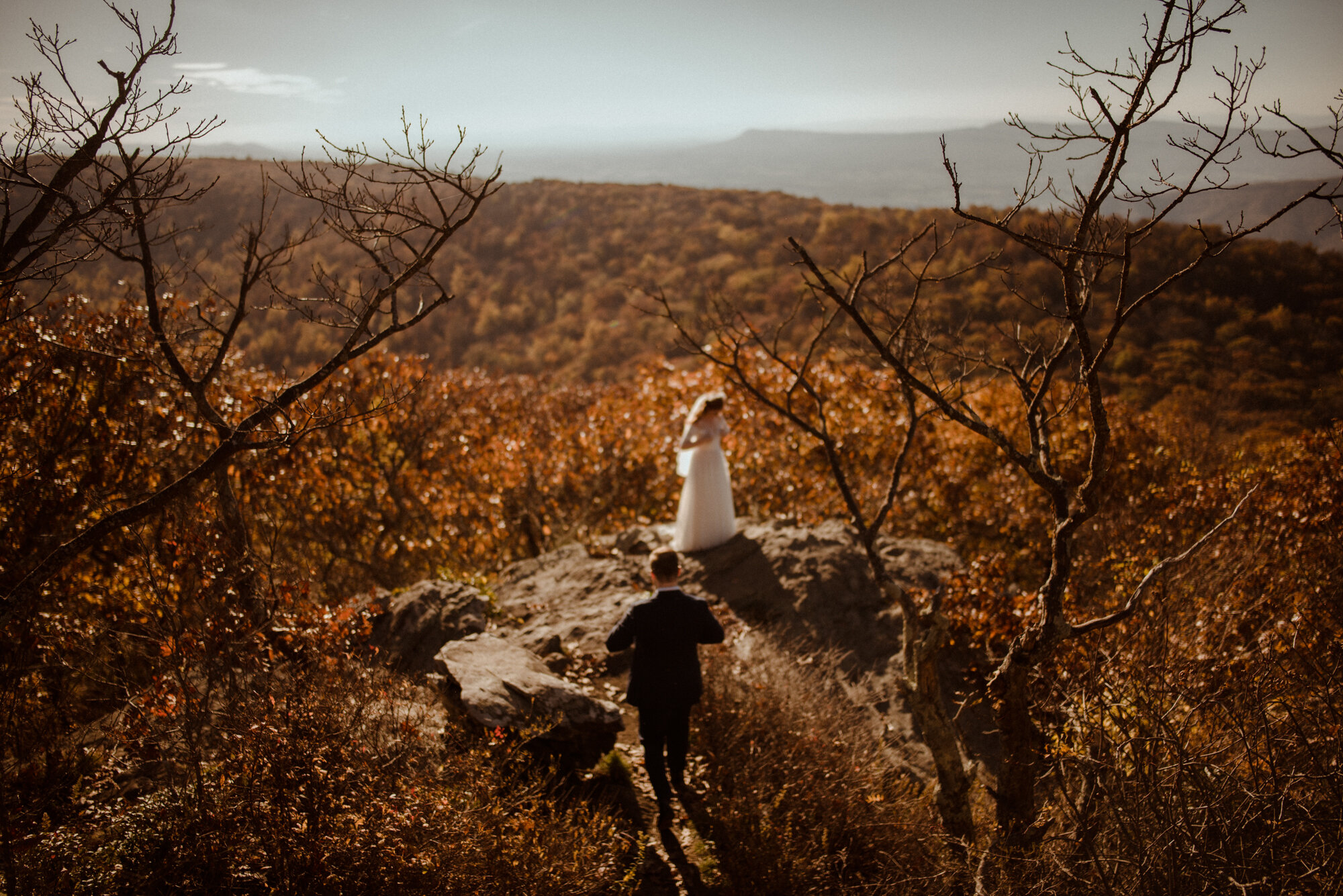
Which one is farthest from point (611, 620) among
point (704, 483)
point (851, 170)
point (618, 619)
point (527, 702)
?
point (851, 170)

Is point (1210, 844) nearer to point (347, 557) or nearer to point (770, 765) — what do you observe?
point (770, 765)

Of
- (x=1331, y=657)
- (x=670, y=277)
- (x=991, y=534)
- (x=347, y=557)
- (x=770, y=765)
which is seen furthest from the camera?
(x=670, y=277)

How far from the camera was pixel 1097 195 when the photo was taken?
Result: 3.45 m

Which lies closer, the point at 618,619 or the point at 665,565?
the point at 665,565

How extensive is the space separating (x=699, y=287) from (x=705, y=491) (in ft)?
119

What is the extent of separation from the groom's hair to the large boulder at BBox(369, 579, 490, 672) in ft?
10.2

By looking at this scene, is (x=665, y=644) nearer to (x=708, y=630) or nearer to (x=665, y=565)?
(x=708, y=630)

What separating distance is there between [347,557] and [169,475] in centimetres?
348

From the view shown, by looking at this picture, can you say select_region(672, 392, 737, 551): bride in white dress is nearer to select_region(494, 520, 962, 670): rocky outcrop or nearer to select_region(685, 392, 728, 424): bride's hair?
select_region(685, 392, 728, 424): bride's hair

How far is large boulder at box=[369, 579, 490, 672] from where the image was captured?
6906mm

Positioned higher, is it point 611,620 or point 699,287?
point 699,287

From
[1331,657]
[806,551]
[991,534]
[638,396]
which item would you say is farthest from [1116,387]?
[1331,657]

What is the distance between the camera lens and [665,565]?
4.88 meters

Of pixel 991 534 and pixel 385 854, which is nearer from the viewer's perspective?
pixel 385 854
